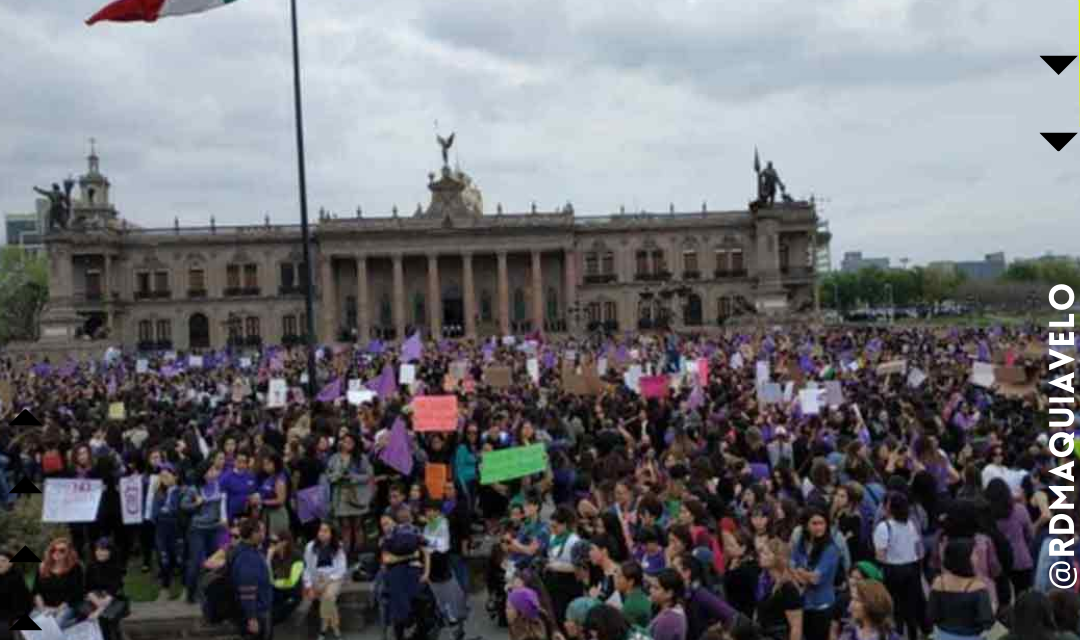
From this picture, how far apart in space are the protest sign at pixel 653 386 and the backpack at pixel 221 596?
9233 millimetres

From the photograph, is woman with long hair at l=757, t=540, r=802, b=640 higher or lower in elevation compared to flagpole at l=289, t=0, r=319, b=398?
lower

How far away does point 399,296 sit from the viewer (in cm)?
7906

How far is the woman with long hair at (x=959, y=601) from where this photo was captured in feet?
21.5

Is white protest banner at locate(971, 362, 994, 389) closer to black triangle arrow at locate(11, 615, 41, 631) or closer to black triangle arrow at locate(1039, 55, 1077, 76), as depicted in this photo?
black triangle arrow at locate(1039, 55, 1077, 76)

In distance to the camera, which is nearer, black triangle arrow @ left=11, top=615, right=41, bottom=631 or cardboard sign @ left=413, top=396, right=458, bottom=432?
black triangle arrow @ left=11, top=615, right=41, bottom=631

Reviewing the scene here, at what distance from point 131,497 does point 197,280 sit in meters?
73.5

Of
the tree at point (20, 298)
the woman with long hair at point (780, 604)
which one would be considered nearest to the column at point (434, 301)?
the tree at point (20, 298)

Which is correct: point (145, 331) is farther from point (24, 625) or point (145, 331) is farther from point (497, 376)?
point (24, 625)

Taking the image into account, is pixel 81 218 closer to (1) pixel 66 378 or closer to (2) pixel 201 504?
(1) pixel 66 378

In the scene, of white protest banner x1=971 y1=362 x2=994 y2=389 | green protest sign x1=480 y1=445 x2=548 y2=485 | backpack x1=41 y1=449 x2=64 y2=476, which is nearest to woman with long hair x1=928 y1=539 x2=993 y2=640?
green protest sign x1=480 y1=445 x2=548 y2=485

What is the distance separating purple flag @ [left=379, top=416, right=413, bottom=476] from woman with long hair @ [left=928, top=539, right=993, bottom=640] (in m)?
6.83

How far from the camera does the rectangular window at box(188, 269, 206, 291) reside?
268ft

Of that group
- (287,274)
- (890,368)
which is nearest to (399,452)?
(890,368)

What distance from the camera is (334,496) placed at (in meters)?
11.9
